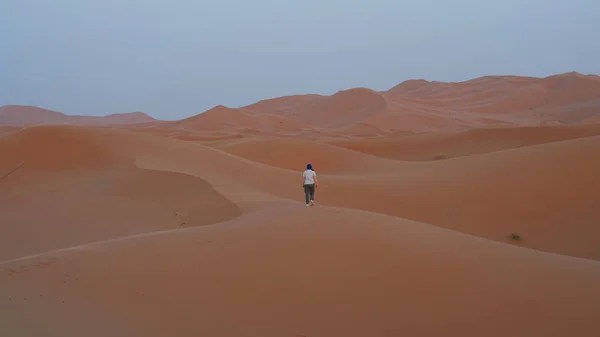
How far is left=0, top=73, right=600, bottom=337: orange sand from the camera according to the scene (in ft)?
14.6

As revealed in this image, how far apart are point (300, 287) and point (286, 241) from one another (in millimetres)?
1029

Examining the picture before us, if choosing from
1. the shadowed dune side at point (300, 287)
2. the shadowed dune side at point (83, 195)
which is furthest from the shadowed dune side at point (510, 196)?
the shadowed dune side at point (300, 287)

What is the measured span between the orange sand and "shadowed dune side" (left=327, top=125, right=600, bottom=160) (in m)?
0.62

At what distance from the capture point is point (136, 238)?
6.56 m

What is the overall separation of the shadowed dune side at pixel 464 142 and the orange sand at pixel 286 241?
622 mm

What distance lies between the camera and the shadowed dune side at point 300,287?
14.1 feet

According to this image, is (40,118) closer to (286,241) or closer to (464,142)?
(464,142)

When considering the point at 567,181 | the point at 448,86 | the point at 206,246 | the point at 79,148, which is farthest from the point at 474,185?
the point at 448,86

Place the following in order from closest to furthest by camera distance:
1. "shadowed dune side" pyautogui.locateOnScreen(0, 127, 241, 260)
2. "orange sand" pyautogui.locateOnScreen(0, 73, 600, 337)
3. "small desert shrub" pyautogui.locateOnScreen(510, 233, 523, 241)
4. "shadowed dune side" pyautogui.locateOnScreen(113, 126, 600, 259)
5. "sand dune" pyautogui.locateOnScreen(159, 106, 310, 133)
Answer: "orange sand" pyautogui.locateOnScreen(0, 73, 600, 337) < "shadowed dune side" pyautogui.locateOnScreen(0, 127, 241, 260) < "small desert shrub" pyautogui.locateOnScreen(510, 233, 523, 241) < "shadowed dune side" pyautogui.locateOnScreen(113, 126, 600, 259) < "sand dune" pyautogui.locateOnScreen(159, 106, 310, 133)

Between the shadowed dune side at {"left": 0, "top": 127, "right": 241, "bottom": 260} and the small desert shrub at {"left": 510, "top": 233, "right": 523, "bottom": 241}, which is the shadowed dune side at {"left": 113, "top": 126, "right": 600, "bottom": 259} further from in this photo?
the shadowed dune side at {"left": 0, "top": 127, "right": 241, "bottom": 260}

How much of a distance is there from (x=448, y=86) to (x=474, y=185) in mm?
67337

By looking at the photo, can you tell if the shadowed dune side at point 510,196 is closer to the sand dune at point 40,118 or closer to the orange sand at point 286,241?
the orange sand at point 286,241

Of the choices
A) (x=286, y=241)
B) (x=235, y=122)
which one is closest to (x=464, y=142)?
(x=286, y=241)

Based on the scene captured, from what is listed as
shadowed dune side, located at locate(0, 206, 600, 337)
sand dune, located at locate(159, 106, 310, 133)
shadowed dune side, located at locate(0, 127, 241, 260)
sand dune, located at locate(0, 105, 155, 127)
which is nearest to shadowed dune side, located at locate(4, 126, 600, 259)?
shadowed dune side, located at locate(0, 127, 241, 260)
